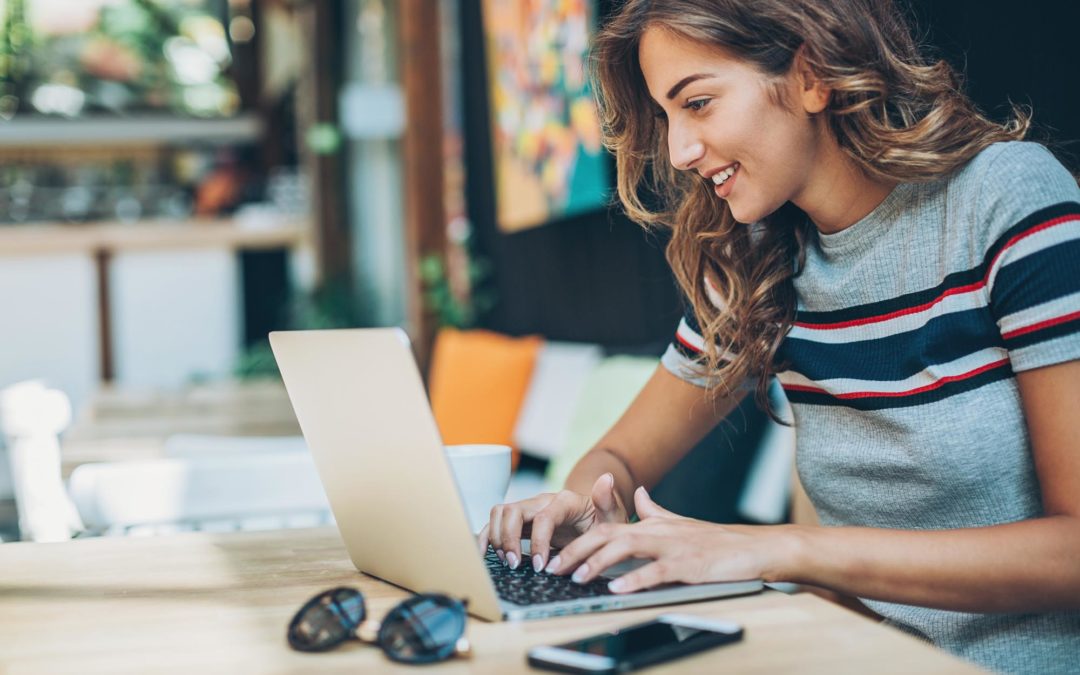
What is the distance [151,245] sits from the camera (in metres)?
6.77

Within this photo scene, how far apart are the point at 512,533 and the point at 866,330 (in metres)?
0.45

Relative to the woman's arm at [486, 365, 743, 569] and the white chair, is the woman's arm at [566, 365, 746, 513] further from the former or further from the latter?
the white chair

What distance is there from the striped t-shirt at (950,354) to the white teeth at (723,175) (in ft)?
0.44

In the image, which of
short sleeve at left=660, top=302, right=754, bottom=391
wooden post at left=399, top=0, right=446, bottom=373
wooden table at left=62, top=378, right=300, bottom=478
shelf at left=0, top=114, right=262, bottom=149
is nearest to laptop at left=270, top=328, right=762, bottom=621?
short sleeve at left=660, top=302, right=754, bottom=391

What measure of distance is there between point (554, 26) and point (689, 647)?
307 centimetres

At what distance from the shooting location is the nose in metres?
1.28

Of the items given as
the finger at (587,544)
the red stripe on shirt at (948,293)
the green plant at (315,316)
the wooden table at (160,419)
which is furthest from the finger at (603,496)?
the green plant at (315,316)

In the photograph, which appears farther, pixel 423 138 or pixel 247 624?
pixel 423 138

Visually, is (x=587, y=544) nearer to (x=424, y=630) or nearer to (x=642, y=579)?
(x=642, y=579)

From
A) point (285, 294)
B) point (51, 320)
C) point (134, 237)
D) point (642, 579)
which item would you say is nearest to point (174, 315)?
point (134, 237)

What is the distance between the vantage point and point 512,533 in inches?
43.2

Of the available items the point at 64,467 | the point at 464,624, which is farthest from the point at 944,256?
the point at 64,467

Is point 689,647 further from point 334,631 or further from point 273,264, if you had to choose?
point 273,264

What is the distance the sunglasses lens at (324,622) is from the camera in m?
0.82
